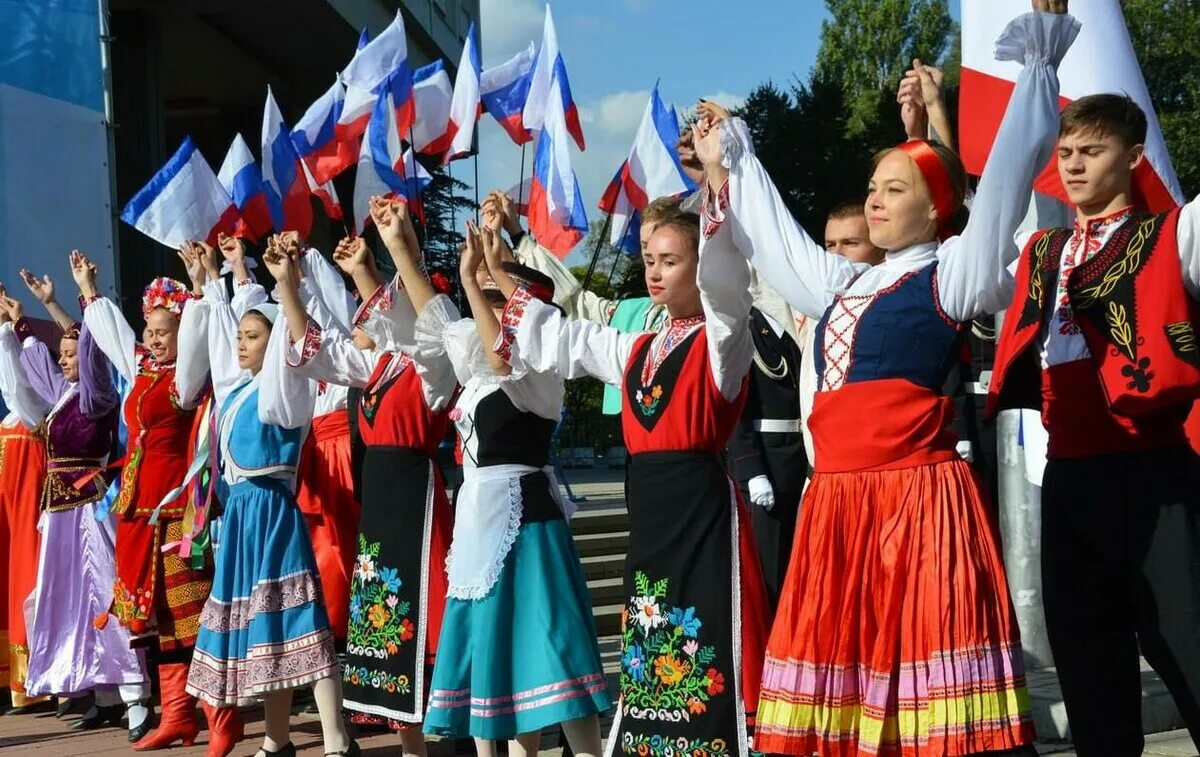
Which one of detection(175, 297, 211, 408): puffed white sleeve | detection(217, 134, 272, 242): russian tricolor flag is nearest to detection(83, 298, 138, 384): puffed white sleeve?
detection(175, 297, 211, 408): puffed white sleeve

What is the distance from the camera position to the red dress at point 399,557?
4.99 m

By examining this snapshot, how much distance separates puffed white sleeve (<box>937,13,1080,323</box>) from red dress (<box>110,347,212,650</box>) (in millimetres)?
4547

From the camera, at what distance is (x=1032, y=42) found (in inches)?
117

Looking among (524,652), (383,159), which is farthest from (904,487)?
(383,159)

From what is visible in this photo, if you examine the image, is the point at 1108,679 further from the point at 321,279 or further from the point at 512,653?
the point at 321,279

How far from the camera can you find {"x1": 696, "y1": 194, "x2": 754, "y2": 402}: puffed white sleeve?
3.43m

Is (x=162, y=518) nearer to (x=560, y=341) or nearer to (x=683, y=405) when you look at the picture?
(x=560, y=341)

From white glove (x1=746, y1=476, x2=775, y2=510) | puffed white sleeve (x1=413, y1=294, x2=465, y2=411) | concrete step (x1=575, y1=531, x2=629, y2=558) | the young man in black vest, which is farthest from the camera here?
concrete step (x1=575, y1=531, x2=629, y2=558)

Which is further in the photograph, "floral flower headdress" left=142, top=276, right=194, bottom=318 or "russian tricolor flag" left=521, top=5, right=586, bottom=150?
"russian tricolor flag" left=521, top=5, right=586, bottom=150

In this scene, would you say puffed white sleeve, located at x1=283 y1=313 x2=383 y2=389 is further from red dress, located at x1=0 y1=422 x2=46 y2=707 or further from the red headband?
red dress, located at x1=0 y1=422 x2=46 y2=707

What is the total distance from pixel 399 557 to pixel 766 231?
221cm

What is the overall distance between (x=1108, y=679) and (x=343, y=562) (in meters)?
3.95

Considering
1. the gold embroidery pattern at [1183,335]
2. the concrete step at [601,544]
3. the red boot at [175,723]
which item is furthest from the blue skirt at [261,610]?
the concrete step at [601,544]

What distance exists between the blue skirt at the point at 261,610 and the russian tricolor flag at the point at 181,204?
327 cm
